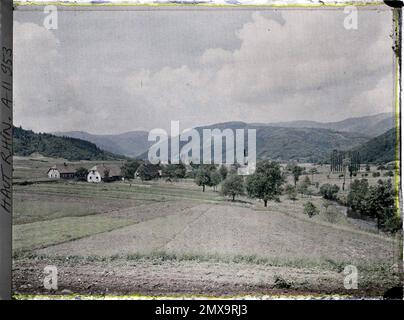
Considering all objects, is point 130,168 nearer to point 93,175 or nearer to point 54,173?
point 93,175

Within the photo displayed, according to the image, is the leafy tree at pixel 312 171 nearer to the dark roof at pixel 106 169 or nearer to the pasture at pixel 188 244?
the pasture at pixel 188 244

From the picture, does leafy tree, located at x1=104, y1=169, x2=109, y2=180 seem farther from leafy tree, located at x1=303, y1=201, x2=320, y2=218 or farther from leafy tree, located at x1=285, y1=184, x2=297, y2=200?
leafy tree, located at x1=303, y1=201, x2=320, y2=218

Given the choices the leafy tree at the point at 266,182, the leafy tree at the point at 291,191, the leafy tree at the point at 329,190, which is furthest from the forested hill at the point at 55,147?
the leafy tree at the point at 329,190

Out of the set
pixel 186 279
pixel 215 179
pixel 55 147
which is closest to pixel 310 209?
pixel 215 179

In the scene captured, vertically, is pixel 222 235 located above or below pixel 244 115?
below

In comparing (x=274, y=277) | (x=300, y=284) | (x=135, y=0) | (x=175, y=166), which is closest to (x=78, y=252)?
(x=175, y=166)

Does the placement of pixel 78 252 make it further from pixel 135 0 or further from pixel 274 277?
pixel 135 0

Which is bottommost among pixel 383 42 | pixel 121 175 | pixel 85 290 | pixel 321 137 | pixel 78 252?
pixel 85 290
